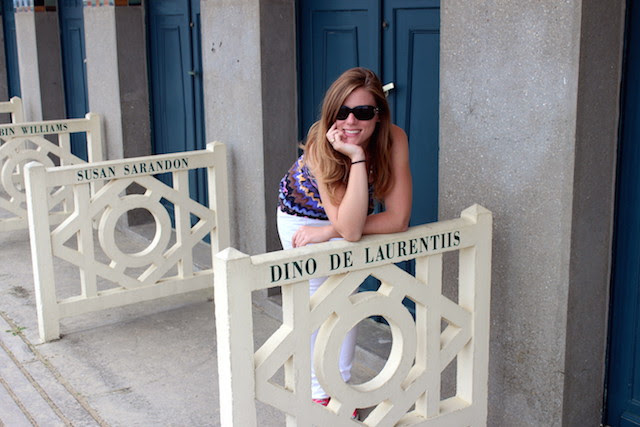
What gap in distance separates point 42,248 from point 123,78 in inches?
104

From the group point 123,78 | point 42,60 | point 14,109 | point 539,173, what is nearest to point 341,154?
point 539,173

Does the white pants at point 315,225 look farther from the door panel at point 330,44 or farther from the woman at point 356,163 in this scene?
the door panel at point 330,44

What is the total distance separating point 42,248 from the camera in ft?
16.4

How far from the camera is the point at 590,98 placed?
318 centimetres

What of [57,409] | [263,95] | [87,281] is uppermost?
[263,95]

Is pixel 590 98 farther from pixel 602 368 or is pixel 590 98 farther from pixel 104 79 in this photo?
pixel 104 79

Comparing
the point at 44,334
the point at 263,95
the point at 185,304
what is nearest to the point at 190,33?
the point at 263,95

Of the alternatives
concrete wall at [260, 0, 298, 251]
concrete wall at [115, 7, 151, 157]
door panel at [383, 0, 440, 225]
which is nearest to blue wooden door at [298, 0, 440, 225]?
door panel at [383, 0, 440, 225]

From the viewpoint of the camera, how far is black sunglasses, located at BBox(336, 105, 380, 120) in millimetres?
3144

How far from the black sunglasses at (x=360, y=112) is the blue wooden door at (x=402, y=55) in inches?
55.0

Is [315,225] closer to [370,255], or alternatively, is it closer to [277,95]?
[370,255]

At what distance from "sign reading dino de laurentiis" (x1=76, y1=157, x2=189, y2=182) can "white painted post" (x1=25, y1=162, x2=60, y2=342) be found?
0.77ft

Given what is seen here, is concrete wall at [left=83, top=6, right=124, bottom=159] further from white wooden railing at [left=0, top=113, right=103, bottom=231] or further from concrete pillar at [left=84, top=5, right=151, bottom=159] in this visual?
white wooden railing at [left=0, top=113, right=103, bottom=231]

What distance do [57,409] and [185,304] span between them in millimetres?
1603
